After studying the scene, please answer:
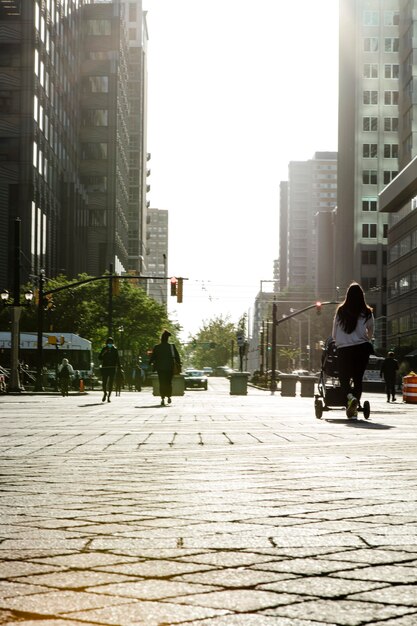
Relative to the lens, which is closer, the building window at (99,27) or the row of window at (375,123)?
the building window at (99,27)

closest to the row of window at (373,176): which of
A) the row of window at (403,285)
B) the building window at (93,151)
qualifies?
the row of window at (403,285)

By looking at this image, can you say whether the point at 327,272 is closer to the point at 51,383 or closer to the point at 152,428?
the point at 51,383

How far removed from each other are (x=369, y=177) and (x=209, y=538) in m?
108

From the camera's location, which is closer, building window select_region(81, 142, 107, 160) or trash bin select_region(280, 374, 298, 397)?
trash bin select_region(280, 374, 298, 397)

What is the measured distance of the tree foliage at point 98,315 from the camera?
60.1 metres

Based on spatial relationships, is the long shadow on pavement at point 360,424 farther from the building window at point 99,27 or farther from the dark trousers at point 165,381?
the building window at point 99,27

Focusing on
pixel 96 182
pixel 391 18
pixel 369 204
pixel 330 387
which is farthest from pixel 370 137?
pixel 330 387

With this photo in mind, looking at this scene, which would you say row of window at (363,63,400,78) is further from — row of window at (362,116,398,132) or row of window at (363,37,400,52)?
row of window at (362,116,398,132)

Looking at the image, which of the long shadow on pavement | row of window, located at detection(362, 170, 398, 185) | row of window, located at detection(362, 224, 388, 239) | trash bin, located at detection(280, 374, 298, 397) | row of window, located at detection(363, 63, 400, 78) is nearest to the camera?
the long shadow on pavement

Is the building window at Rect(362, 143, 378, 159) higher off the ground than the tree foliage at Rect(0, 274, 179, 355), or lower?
higher

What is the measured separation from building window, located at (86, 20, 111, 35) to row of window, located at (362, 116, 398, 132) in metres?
29.3

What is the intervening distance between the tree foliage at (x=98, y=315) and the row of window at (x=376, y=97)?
51.0 meters

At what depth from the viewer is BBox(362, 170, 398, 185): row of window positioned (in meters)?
109

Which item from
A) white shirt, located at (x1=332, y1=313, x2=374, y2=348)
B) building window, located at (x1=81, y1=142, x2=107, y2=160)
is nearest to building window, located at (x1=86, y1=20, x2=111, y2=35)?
building window, located at (x1=81, y1=142, x2=107, y2=160)
